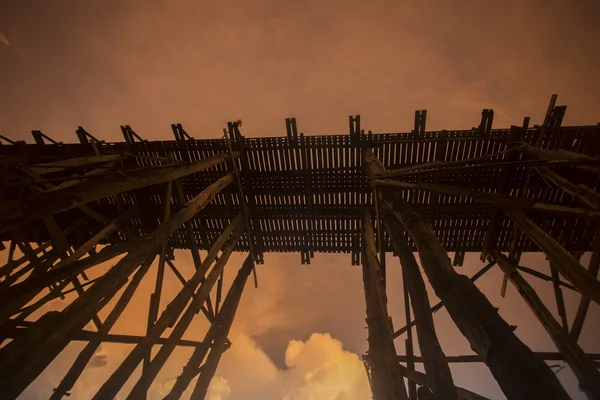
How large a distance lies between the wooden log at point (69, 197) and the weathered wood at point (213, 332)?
2939 mm

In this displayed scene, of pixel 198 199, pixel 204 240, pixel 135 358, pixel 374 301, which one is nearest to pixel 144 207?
pixel 204 240

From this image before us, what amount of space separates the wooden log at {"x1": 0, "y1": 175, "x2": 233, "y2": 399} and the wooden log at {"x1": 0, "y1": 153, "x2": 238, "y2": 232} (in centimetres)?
108

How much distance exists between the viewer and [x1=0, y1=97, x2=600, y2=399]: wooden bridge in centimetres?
321

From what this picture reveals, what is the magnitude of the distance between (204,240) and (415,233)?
21.4 feet

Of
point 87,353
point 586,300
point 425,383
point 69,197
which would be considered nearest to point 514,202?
point 425,383

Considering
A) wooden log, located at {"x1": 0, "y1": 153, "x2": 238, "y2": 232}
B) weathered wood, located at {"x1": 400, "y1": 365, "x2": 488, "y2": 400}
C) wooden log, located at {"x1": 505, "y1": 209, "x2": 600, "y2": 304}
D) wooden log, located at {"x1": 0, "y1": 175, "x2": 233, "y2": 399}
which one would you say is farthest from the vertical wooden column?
wooden log, located at {"x1": 505, "y1": 209, "x2": 600, "y2": 304}

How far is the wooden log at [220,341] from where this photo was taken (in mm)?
4945

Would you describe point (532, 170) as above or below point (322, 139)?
below

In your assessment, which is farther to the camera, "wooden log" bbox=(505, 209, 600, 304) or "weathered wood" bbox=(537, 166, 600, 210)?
"weathered wood" bbox=(537, 166, 600, 210)

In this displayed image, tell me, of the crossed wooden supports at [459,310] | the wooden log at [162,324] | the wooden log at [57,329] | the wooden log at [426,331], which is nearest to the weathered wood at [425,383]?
the crossed wooden supports at [459,310]

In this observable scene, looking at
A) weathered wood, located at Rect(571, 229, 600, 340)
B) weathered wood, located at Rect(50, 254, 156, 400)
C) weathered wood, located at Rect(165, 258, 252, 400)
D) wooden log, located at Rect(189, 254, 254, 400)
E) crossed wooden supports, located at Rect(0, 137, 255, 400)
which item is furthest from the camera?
weathered wood, located at Rect(571, 229, 600, 340)

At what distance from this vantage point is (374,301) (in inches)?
193

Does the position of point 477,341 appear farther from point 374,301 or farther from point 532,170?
point 532,170

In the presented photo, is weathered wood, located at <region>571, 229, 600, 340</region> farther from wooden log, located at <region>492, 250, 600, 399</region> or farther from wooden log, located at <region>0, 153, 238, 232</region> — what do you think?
wooden log, located at <region>0, 153, 238, 232</region>
